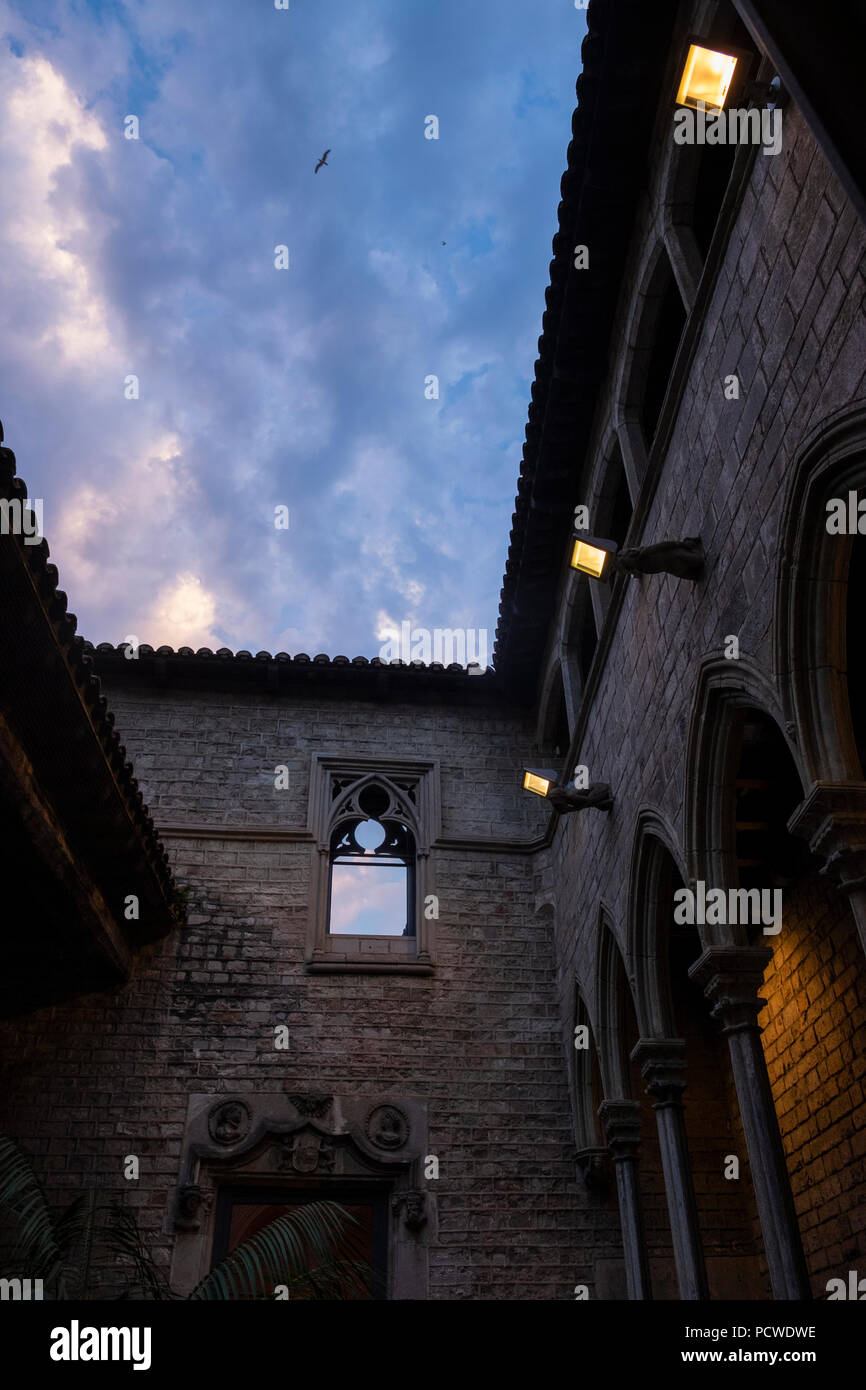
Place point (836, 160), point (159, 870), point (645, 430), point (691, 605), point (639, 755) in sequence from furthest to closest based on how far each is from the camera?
point (159, 870), point (645, 430), point (639, 755), point (691, 605), point (836, 160)

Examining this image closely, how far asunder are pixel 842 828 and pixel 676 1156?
349cm

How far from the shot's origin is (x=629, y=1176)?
818cm

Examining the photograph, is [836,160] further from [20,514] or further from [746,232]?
[20,514]

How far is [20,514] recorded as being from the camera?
17.7 feet

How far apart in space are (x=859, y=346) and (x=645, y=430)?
4565mm

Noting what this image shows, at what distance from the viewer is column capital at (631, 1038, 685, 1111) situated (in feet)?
23.1

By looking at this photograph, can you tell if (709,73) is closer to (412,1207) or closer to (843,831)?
(843,831)

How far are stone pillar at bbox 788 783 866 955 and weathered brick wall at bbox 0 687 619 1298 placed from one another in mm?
6259

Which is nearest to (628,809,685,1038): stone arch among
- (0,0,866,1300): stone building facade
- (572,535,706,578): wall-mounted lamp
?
(0,0,866,1300): stone building facade

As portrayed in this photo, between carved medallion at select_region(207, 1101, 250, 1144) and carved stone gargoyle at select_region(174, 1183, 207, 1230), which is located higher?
carved medallion at select_region(207, 1101, 250, 1144)

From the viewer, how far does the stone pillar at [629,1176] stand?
7797 millimetres

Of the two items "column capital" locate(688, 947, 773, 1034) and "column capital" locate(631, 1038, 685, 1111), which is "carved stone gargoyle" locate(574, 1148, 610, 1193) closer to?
"column capital" locate(631, 1038, 685, 1111)

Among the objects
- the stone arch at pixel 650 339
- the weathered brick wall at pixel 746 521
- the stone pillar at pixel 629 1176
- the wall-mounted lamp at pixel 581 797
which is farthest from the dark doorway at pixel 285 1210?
the stone arch at pixel 650 339

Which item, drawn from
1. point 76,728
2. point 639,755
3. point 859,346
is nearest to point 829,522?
point 859,346
